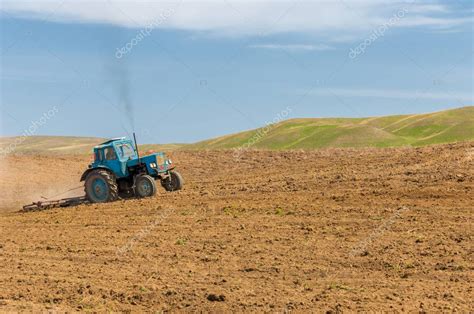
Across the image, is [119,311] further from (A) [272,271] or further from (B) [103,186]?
(B) [103,186]

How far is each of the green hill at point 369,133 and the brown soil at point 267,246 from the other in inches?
1359

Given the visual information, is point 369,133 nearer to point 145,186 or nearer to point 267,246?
point 145,186

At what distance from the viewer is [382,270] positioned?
11859 millimetres

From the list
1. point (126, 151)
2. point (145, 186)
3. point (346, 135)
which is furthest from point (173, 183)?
point (346, 135)

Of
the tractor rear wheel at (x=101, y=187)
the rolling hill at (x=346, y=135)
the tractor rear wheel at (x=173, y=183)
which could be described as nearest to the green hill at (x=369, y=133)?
the rolling hill at (x=346, y=135)

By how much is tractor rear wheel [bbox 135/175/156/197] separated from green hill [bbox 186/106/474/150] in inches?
1314

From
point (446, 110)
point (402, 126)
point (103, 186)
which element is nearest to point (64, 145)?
point (402, 126)

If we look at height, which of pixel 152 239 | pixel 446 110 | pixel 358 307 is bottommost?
pixel 358 307

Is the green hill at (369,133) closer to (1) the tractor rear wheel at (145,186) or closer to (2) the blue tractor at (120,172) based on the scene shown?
(2) the blue tractor at (120,172)

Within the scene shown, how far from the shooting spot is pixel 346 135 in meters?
65.1

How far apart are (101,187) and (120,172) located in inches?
33.8

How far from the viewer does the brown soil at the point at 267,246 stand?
10766 millimetres

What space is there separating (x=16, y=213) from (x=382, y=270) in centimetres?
1476

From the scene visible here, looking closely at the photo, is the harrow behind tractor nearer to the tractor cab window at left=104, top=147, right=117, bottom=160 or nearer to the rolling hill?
the tractor cab window at left=104, top=147, right=117, bottom=160
